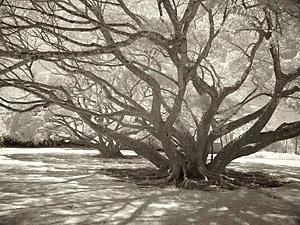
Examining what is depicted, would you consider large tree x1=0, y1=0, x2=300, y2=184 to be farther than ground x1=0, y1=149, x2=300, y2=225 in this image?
Yes

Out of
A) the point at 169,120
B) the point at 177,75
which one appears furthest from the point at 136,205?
the point at 177,75

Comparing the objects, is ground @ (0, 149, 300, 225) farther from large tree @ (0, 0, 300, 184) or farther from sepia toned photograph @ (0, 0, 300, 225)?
large tree @ (0, 0, 300, 184)

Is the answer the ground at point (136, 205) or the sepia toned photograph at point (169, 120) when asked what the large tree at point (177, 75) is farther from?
the ground at point (136, 205)

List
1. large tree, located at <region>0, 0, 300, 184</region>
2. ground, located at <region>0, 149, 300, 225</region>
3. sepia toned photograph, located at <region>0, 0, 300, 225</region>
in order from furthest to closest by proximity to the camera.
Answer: large tree, located at <region>0, 0, 300, 184</region>
sepia toned photograph, located at <region>0, 0, 300, 225</region>
ground, located at <region>0, 149, 300, 225</region>

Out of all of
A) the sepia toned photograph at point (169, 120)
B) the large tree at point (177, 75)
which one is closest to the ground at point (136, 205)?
the sepia toned photograph at point (169, 120)

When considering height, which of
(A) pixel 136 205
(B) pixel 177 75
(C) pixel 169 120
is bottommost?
(A) pixel 136 205

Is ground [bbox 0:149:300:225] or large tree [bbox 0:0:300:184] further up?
large tree [bbox 0:0:300:184]

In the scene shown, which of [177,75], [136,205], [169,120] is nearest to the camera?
[136,205]

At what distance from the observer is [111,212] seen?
468cm

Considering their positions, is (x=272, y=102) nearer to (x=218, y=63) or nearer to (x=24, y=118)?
(x=218, y=63)

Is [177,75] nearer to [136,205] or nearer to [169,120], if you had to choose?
[169,120]

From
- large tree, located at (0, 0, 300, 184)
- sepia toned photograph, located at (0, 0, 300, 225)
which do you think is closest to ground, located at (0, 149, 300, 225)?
sepia toned photograph, located at (0, 0, 300, 225)

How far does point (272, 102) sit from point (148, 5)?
484cm

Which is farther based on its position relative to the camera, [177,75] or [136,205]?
[177,75]
